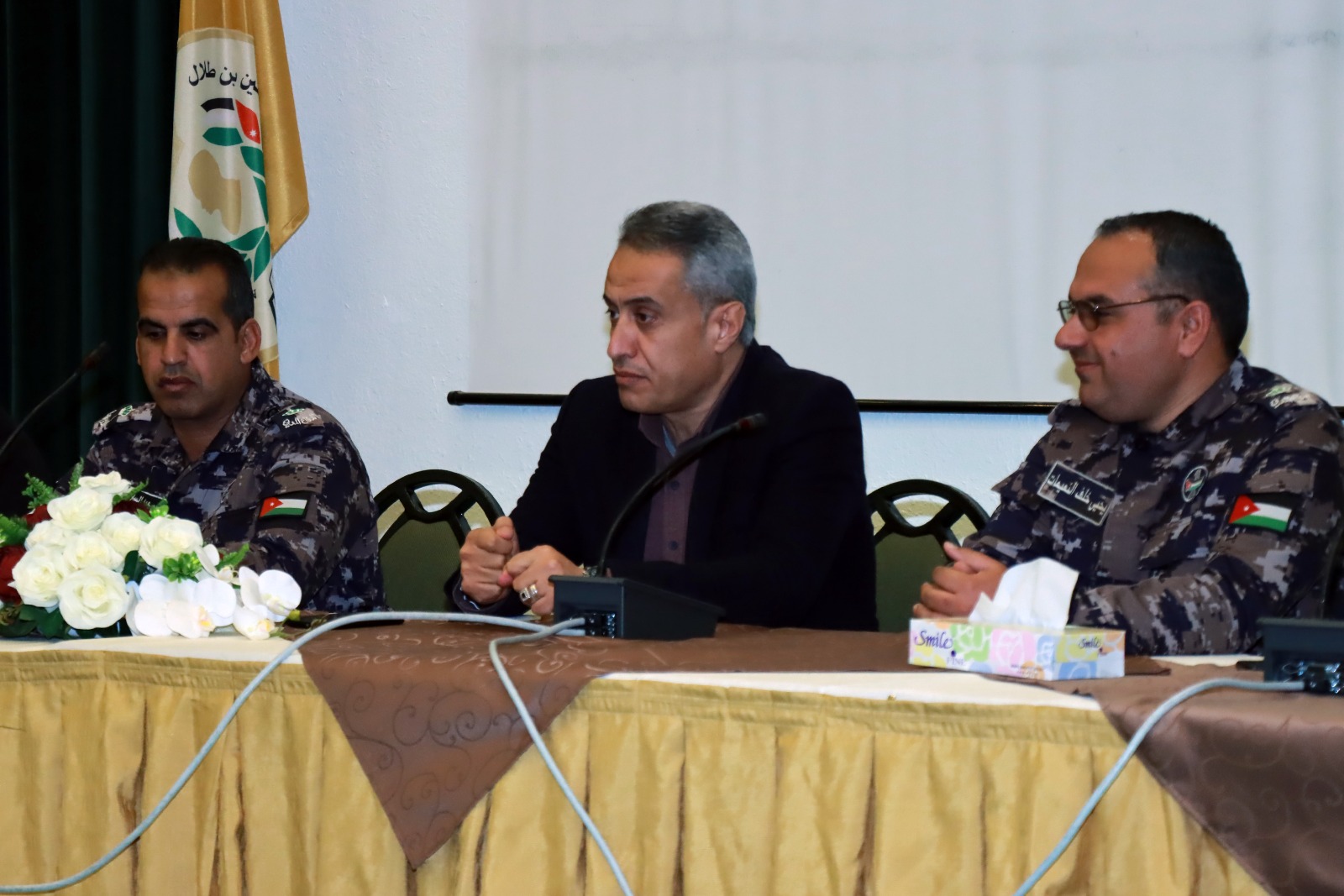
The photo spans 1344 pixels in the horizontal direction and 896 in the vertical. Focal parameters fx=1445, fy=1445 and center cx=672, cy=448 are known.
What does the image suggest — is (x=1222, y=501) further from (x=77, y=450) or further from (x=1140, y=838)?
(x=77, y=450)

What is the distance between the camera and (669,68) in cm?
348

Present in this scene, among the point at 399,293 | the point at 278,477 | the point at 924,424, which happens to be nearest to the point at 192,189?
the point at 399,293

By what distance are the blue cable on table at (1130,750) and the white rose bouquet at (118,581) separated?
3.23 feet

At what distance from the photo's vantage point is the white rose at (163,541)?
178cm

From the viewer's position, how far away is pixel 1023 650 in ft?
4.43

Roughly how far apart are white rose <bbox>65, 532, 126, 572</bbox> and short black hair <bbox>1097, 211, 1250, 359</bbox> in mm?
1476

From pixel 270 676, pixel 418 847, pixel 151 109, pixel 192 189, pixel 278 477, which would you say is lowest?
pixel 418 847

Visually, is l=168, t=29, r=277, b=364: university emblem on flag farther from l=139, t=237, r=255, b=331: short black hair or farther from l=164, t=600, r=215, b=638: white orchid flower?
l=164, t=600, r=215, b=638: white orchid flower

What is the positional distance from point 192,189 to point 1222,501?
266cm

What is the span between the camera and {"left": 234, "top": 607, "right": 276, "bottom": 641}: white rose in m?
1.75

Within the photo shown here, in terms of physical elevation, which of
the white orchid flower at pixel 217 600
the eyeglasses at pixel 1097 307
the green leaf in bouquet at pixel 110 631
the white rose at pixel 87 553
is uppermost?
the eyeglasses at pixel 1097 307

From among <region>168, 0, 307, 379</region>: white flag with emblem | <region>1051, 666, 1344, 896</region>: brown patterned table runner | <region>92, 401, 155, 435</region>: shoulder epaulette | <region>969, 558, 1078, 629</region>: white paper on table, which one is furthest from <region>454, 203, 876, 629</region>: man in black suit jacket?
<region>168, 0, 307, 379</region>: white flag with emblem

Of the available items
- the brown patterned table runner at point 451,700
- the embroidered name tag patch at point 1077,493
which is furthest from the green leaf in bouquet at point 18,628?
the embroidered name tag patch at point 1077,493

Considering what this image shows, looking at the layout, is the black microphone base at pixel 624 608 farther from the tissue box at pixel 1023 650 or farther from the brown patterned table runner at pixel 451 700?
Result: the tissue box at pixel 1023 650
